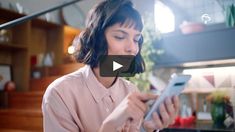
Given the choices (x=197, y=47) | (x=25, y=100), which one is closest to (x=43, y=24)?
(x=25, y=100)

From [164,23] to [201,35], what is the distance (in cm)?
28

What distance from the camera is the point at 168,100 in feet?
1.59

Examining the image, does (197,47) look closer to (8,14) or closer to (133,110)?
(8,14)

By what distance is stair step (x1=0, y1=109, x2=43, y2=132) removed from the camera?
1648mm

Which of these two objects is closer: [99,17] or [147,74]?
[99,17]

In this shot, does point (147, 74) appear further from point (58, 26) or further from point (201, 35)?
point (58, 26)

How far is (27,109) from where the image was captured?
1910mm

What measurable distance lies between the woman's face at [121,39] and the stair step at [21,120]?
3.80 feet

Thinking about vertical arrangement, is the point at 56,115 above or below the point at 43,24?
below

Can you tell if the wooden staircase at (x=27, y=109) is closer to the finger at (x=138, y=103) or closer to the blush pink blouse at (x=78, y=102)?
the blush pink blouse at (x=78, y=102)

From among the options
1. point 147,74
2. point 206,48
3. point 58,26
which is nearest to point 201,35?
point 206,48

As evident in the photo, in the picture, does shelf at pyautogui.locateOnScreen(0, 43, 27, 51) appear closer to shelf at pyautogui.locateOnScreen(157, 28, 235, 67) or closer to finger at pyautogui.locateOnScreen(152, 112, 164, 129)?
shelf at pyautogui.locateOnScreen(157, 28, 235, 67)
